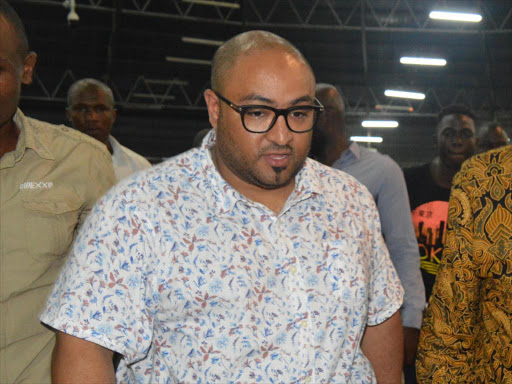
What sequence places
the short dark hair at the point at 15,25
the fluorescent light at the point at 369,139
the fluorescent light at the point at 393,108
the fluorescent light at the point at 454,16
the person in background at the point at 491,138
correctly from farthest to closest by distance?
the fluorescent light at the point at 369,139, the fluorescent light at the point at 393,108, the fluorescent light at the point at 454,16, the person in background at the point at 491,138, the short dark hair at the point at 15,25

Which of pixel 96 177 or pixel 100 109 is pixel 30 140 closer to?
pixel 96 177

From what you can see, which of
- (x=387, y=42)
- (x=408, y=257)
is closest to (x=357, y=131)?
(x=387, y=42)

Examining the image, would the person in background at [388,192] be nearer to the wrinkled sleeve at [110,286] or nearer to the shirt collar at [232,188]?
the shirt collar at [232,188]

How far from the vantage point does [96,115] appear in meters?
4.04

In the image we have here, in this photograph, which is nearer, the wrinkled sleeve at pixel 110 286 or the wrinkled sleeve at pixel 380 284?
the wrinkled sleeve at pixel 110 286

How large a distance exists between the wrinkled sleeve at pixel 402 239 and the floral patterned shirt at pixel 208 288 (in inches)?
47.2

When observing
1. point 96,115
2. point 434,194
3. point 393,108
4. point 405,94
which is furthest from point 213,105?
point 393,108

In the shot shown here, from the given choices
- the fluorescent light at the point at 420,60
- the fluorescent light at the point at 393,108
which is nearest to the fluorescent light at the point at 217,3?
the fluorescent light at the point at 420,60

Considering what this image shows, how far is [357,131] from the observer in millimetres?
16812

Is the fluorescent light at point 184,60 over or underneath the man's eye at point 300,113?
over

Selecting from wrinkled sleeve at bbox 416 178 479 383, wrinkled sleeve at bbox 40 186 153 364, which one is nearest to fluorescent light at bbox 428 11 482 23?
wrinkled sleeve at bbox 416 178 479 383

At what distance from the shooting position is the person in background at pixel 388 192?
2.81 metres

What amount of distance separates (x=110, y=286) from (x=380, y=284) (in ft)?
2.44

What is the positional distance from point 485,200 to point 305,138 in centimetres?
48
